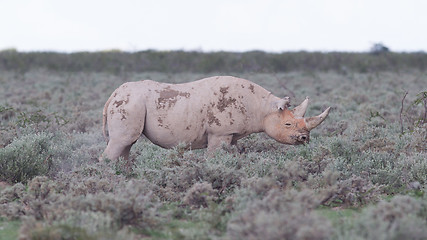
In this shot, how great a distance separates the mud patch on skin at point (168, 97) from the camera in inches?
310

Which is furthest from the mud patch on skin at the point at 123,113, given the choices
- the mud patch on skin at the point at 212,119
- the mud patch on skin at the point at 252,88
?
the mud patch on skin at the point at 252,88

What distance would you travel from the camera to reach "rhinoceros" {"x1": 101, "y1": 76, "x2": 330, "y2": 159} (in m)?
7.79

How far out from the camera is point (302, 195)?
484cm

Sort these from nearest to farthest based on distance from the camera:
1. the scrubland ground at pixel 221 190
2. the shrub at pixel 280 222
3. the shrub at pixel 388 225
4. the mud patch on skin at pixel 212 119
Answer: the shrub at pixel 280 222, the shrub at pixel 388 225, the scrubland ground at pixel 221 190, the mud patch on skin at pixel 212 119

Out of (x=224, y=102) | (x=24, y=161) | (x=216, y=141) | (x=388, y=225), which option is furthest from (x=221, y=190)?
(x=24, y=161)

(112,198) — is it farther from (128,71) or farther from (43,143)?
(128,71)

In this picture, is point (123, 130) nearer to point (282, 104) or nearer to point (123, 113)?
point (123, 113)

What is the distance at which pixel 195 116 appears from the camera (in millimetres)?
7848

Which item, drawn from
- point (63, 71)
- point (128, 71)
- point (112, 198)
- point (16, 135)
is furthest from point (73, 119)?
point (63, 71)

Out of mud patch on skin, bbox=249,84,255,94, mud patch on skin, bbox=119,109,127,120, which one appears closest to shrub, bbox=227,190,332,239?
mud patch on skin, bbox=119,109,127,120

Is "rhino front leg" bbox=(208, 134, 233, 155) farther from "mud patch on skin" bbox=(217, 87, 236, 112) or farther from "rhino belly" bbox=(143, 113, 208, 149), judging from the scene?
"mud patch on skin" bbox=(217, 87, 236, 112)

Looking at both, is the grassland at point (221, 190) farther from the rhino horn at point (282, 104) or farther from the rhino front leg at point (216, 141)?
the rhino horn at point (282, 104)

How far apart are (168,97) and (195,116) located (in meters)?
0.54

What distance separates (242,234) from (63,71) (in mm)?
32380
